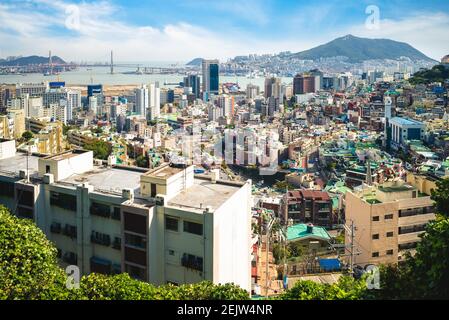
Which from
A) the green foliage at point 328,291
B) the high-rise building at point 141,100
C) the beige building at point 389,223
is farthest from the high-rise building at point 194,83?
the green foliage at point 328,291

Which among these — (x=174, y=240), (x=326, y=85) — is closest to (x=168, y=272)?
(x=174, y=240)

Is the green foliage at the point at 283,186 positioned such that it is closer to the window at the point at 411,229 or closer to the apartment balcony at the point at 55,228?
the window at the point at 411,229

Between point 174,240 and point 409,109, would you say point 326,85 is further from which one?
point 174,240

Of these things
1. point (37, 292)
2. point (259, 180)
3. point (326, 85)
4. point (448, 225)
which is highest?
point (326, 85)

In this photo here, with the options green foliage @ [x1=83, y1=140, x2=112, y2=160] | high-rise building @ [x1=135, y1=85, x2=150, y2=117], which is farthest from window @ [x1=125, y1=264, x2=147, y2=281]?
high-rise building @ [x1=135, y1=85, x2=150, y2=117]

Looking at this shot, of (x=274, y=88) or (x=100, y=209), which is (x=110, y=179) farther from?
(x=274, y=88)
